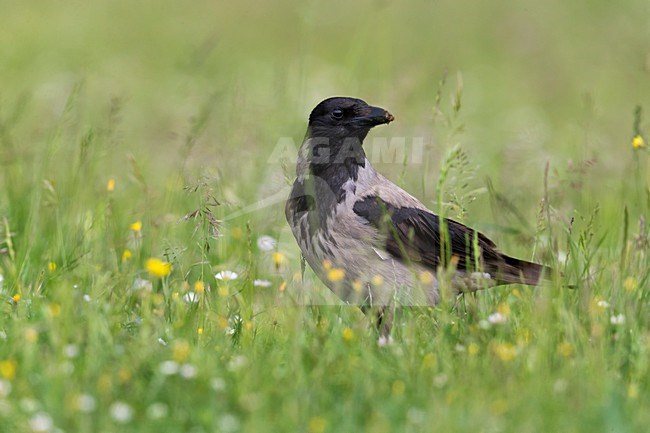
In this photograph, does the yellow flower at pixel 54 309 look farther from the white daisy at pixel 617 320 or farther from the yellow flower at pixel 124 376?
the white daisy at pixel 617 320

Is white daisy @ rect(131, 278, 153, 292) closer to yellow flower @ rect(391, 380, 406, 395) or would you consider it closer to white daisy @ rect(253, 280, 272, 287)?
white daisy @ rect(253, 280, 272, 287)

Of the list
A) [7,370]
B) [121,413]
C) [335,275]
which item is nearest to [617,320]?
[335,275]

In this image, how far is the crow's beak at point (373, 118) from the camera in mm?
5637

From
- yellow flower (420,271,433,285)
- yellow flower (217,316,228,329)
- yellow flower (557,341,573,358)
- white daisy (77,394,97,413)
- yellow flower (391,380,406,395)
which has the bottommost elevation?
yellow flower (217,316,228,329)

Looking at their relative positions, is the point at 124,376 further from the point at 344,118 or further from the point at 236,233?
the point at 236,233

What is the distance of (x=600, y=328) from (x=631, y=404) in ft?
1.68

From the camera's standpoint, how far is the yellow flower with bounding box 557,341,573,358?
432 centimetres

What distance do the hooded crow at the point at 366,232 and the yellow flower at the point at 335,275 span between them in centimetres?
1

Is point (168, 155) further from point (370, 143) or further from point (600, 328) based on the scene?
point (600, 328)

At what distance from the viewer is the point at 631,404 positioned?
393cm

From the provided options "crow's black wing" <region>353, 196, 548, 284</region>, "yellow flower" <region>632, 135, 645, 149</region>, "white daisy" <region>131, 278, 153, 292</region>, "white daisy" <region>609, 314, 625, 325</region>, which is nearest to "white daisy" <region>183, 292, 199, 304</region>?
"white daisy" <region>131, 278, 153, 292</region>

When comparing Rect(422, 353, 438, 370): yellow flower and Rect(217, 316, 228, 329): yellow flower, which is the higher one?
Rect(422, 353, 438, 370): yellow flower

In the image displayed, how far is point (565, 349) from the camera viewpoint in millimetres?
4332

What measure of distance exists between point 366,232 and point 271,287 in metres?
0.72
